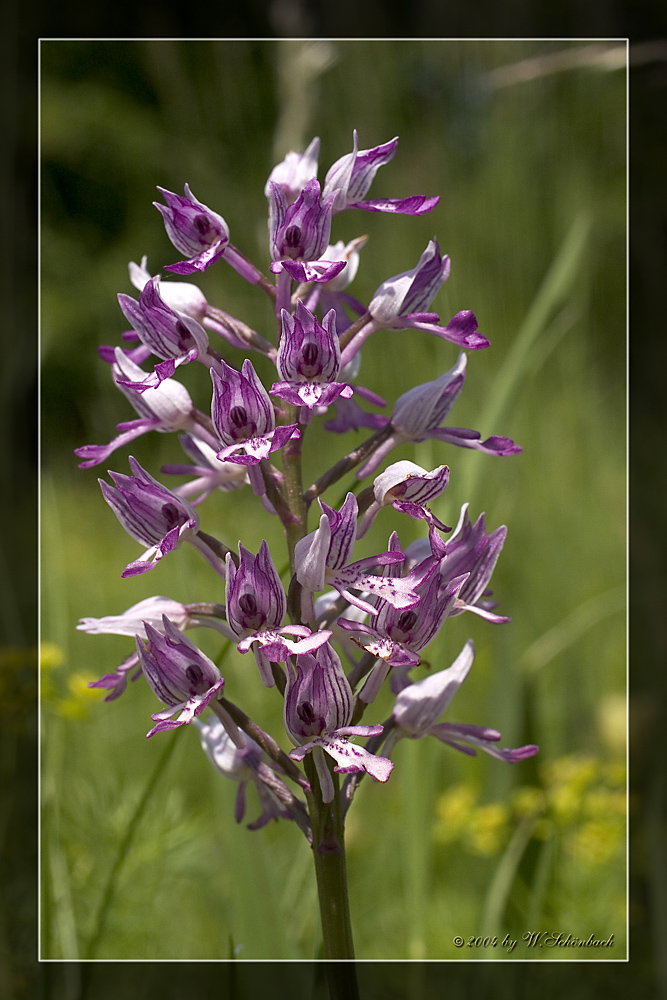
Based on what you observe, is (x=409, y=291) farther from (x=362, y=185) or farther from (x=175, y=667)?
(x=175, y=667)

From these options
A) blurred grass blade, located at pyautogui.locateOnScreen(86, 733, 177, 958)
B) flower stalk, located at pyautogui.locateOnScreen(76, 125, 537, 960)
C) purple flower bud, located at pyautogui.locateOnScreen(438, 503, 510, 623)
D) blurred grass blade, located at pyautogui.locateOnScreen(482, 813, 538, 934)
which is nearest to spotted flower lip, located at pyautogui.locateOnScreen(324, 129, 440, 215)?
flower stalk, located at pyautogui.locateOnScreen(76, 125, 537, 960)

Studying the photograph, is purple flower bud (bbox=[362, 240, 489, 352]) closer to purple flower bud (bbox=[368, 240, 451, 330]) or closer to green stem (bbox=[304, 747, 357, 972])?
purple flower bud (bbox=[368, 240, 451, 330])

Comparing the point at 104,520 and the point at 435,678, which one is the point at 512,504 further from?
the point at 435,678

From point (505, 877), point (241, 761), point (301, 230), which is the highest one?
point (301, 230)

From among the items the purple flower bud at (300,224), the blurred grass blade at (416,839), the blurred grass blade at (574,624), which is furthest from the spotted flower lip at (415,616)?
the blurred grass blade at (574,624)

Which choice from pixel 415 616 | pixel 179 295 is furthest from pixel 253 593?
pixel 179 295
